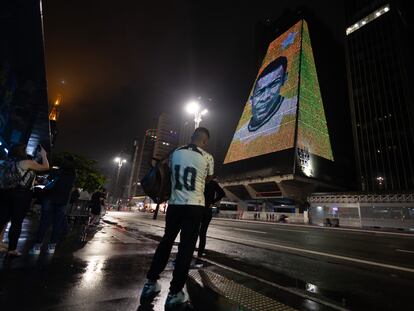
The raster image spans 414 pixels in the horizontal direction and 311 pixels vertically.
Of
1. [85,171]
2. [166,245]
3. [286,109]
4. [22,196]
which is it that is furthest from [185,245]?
[286,109]

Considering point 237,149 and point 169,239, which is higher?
point 237,149

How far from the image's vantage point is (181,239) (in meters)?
2.68

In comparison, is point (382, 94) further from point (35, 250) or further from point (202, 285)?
point (35, 250)

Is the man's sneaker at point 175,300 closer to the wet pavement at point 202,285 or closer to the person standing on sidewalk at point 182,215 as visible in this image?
the person standing on sidewalk at point 182,215

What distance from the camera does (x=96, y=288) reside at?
2850 mm

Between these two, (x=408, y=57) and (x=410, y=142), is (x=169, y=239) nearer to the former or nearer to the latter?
(x=410, y=142)

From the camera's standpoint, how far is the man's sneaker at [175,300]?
235 centimetres

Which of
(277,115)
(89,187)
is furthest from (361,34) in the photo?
(89,187)

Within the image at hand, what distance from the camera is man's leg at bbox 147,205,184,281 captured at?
2.74m

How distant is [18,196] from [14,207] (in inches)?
8.1

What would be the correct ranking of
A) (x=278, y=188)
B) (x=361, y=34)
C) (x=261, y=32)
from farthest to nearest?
(x=261, y=32) < (x=361, y=34) < (x=278, y=188)

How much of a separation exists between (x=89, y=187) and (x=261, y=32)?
87.3 meters

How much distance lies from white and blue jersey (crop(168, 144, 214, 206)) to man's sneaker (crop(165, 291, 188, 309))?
943mm

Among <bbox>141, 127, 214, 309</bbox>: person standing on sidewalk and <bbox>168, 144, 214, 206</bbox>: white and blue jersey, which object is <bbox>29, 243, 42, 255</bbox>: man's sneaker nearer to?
<bbox>141, 127, 214, 309</bbox>: person standing on sidewalk
